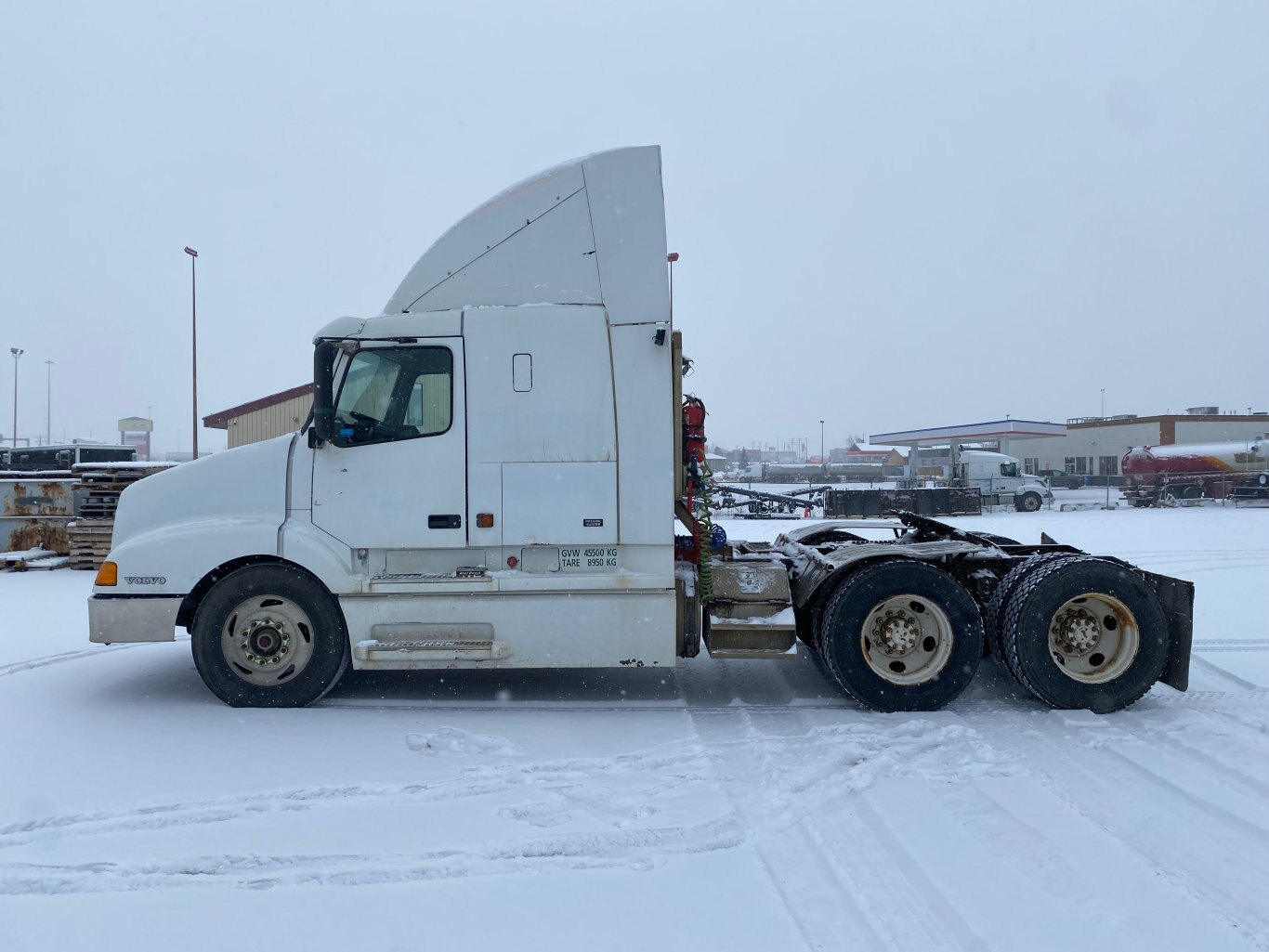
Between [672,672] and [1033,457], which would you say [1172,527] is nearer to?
A: [672,672]

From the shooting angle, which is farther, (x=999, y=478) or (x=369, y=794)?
(x=999, y=478)

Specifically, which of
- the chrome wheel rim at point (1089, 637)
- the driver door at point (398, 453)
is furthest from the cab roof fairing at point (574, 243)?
the chrome wheel rim at point (1089, 637)

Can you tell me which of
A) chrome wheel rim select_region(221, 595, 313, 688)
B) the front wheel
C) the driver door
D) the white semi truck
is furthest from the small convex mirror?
the front wheel

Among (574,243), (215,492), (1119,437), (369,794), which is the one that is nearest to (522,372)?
(574,243)

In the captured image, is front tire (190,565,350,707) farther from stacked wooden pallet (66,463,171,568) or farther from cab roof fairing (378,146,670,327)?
stacked wooden pallet (66,463,171,568)

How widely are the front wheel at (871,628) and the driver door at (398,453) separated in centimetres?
276

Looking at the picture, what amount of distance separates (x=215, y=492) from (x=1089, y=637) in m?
6.38

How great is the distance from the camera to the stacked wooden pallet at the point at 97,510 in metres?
13.1

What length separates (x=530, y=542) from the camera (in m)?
5.88

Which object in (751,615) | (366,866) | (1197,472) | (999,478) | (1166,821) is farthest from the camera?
(1197,472)

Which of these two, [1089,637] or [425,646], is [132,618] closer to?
[425,646]

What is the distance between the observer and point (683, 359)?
646 centimetres

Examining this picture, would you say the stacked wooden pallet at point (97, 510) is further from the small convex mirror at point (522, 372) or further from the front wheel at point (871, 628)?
the front wheel at point (871, 628)

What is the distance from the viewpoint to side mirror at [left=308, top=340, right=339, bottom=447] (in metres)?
5.81
